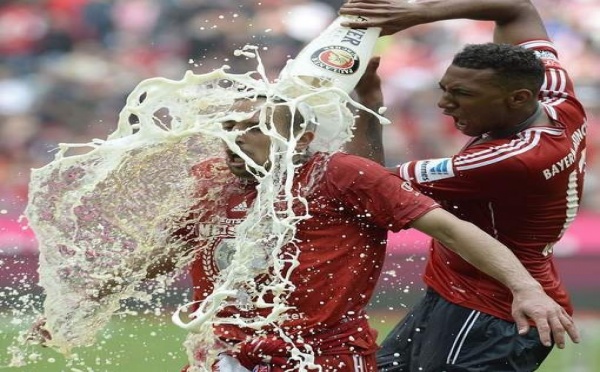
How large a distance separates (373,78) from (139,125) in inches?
46.8

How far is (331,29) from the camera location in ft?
17.7

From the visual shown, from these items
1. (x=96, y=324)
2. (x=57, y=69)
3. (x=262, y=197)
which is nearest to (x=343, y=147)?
(x=262, y=197)

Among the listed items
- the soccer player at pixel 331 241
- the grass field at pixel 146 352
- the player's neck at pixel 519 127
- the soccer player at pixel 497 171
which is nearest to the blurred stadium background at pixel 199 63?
the grass field at pixel 146 352

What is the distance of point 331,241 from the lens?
4969mm

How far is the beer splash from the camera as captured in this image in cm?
488

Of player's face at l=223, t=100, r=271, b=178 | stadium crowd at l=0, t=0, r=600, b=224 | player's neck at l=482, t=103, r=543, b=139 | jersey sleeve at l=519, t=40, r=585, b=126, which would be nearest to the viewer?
player's face at l=223, t=100, r=271, b=178

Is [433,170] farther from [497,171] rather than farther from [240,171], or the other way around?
[240,171]

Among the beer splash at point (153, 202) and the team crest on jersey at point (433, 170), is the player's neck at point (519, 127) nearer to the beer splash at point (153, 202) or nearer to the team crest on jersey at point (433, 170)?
the team crest on jersey at point (433, 170)

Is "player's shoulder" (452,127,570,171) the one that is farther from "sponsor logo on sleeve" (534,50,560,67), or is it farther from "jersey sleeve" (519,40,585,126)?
"sponsor logo on sleeve" (534,50,560,67)

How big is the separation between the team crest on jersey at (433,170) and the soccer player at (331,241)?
0.35 metres

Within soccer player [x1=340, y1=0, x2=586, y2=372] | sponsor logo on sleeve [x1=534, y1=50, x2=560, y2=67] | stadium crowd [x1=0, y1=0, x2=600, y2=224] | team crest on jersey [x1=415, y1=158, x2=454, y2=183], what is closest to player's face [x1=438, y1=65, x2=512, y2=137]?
soccer player [x1=340, y1=0, x2=586, y2=372]

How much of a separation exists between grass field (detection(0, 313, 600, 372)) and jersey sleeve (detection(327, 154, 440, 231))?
4245 mm

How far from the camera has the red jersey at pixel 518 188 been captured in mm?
5211

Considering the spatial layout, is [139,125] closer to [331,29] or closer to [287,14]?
[331,29]
